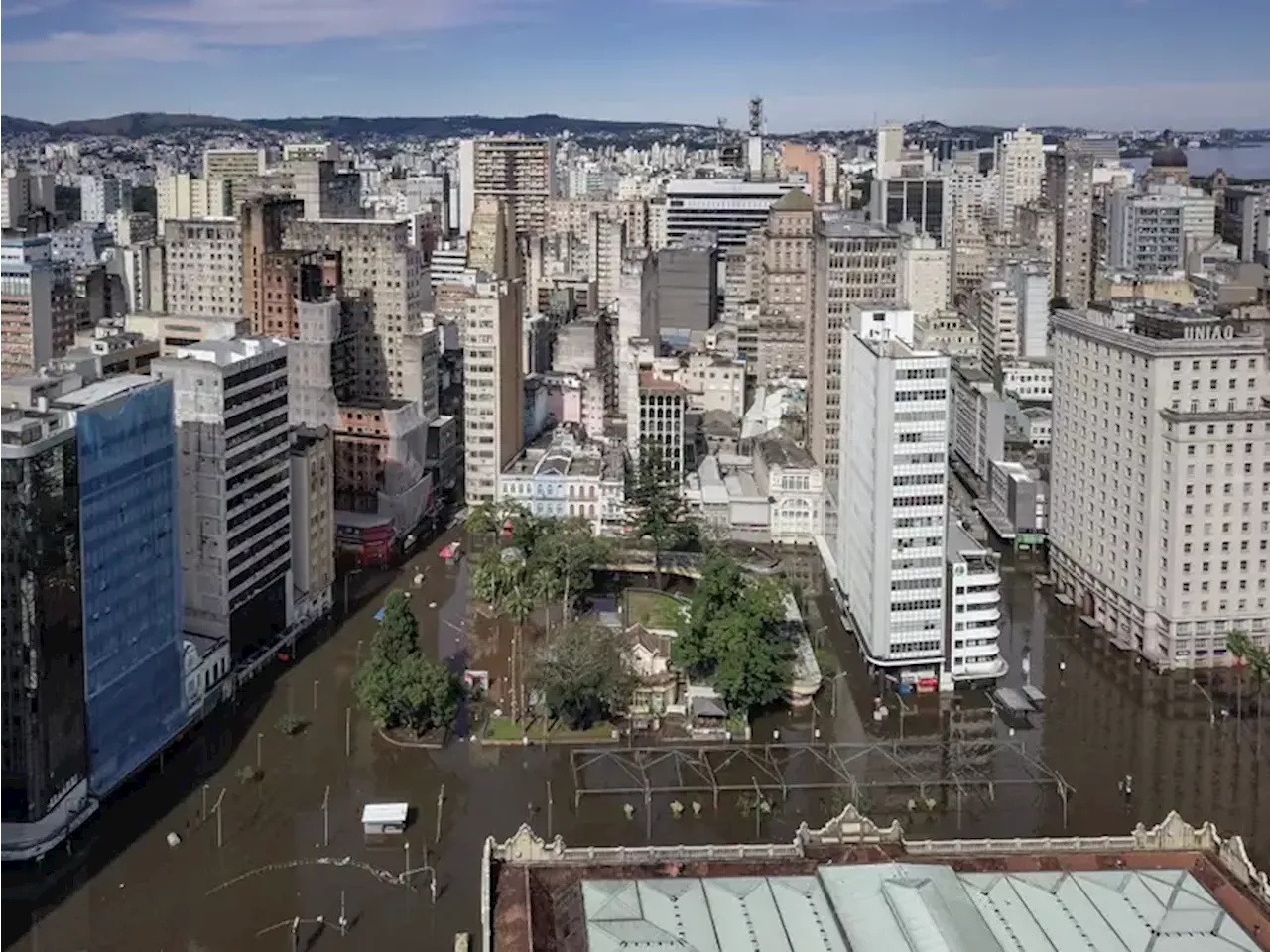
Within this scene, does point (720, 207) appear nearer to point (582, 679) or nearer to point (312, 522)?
point (312, 522)

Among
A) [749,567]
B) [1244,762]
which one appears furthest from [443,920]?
[749,567]

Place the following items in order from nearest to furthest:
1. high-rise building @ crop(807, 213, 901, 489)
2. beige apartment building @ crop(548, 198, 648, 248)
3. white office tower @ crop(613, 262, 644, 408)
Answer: high-rise building @ crop(807, 213, 901, 489)
white office tower @ crop(613, 262, 644, 408)
beige apartment building @ crop(548, 198, 648, 248)

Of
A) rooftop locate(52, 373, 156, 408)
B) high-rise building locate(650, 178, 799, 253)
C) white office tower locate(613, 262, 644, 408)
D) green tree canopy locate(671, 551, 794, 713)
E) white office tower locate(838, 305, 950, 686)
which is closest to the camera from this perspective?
rooftop locate(52, 373, 156, 408)

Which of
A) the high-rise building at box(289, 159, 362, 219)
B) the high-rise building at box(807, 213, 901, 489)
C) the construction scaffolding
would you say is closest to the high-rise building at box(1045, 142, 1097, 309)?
the high-rise building at box(807, 213, 901, 489)

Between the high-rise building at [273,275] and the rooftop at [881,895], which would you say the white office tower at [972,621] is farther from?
the high-rise building at [273,275]

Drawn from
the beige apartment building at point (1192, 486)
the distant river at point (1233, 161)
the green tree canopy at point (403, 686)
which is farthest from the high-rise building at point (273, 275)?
the distant river at point (1233, 161)

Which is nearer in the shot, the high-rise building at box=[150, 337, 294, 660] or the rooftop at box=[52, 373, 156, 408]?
the rooftop at box=[52, 373, 156, 408]

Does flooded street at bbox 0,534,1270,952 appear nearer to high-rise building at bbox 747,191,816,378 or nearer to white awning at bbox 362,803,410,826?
white awning at bbox 362,803,410,826
